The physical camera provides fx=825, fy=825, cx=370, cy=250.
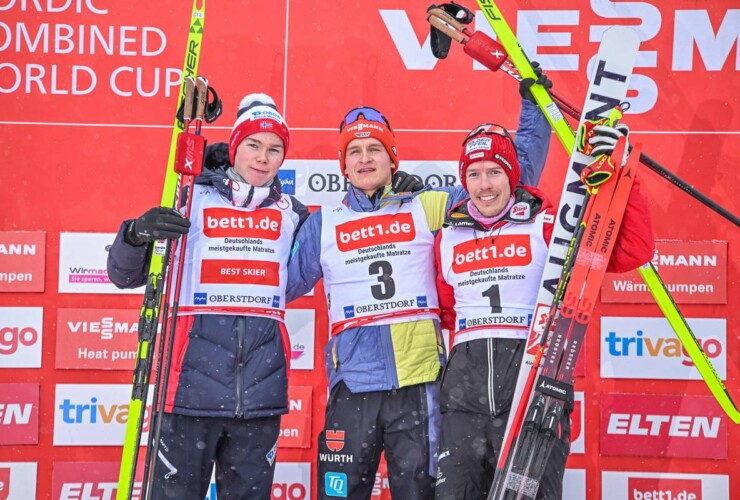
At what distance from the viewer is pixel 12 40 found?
13.8ft

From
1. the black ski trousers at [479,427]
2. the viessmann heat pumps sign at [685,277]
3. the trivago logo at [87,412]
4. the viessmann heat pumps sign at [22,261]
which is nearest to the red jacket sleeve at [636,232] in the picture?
the black ski trousers at [479,427]

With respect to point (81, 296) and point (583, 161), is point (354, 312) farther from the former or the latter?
point (81, 296)

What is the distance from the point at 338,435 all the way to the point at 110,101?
2.20m

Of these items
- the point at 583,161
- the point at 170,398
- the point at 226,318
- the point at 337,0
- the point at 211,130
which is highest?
the point at 337,0

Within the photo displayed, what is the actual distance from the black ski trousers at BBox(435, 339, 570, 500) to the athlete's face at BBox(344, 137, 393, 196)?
0.80 meters

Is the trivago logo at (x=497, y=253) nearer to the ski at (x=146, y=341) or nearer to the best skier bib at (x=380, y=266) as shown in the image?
the best skier bib at (x=380, y=266)

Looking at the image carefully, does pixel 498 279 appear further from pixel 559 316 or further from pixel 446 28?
pixel 446 28

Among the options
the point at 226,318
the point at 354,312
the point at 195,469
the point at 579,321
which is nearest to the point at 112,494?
the point at 195,469

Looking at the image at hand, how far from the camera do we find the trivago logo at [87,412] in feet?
13.7

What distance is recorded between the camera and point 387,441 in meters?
3.09

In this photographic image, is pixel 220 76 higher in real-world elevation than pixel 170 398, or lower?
higher

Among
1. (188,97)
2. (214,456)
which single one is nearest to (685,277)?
(214,456)

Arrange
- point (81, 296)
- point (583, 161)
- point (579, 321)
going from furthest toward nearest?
point (81, 296), point (583, 161), point (579, 321)

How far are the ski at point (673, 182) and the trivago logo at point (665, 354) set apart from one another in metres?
0.29
